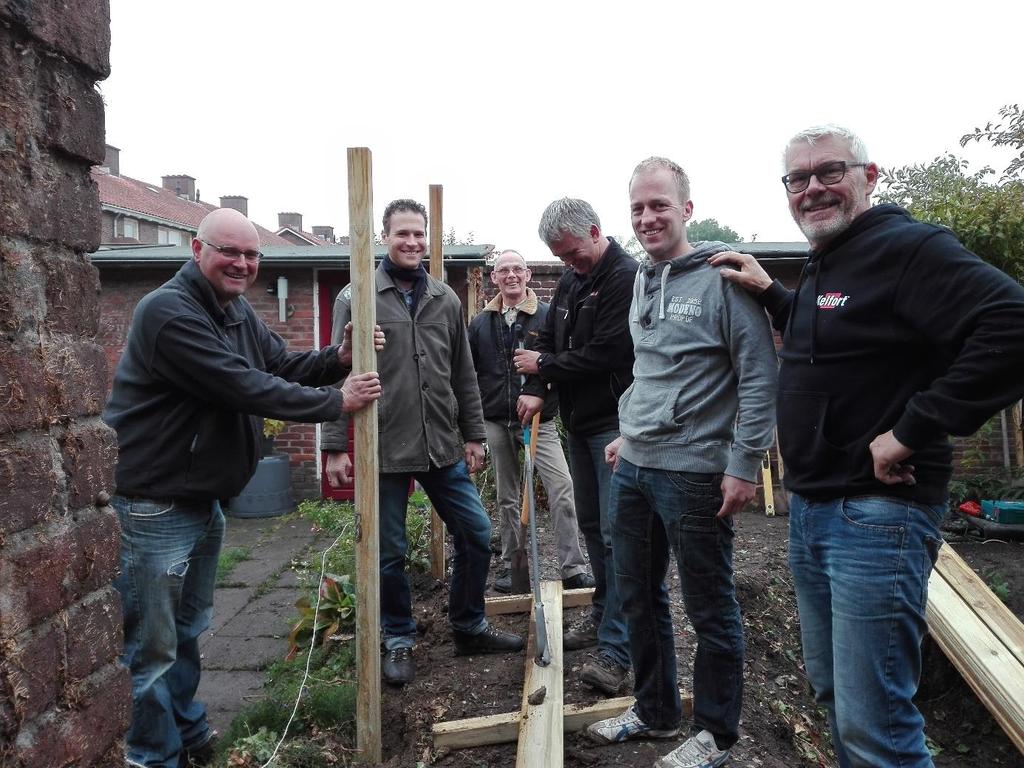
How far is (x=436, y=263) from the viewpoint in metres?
4.93

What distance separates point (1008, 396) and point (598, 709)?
2.07m

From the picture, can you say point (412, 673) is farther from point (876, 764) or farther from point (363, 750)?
point (876, 764)

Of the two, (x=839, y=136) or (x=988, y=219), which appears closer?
(x=839, y=136)

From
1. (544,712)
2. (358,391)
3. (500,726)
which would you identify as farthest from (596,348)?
(500,726)

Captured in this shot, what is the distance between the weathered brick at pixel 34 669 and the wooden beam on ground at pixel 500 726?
1984 mm

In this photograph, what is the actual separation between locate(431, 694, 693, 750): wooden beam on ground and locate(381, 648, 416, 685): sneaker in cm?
62

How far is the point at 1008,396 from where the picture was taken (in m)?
1.74

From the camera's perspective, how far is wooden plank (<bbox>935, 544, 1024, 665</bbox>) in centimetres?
408

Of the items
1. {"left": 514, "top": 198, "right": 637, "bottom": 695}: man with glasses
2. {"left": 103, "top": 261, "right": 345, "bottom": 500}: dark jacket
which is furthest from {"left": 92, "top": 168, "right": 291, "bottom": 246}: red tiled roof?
{"left": 103, "top": 261, "right": 345, "bottom": 500}: dark jacket

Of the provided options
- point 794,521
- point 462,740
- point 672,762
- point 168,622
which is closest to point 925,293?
point 794,521

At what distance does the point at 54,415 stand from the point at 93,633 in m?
0.45

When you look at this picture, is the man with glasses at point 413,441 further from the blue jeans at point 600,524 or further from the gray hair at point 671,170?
the gray hair at point 671,170

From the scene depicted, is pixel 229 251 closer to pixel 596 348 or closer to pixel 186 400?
pixel 186 400

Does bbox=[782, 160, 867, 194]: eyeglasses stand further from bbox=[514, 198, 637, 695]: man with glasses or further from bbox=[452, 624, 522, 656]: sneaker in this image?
bbox=[452, 624, 522, 656]: sneaker
